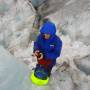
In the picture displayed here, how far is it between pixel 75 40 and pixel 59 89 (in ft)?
2.41

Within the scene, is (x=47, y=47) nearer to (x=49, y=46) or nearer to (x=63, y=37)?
(x=49, y=46)

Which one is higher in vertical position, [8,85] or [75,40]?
[8,85]

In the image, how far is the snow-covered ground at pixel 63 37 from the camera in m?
3.30

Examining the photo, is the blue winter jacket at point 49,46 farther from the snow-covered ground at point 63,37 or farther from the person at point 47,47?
the snow-covered ground at point 63,37

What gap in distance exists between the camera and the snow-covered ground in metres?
3.30

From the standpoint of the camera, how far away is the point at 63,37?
377 cm

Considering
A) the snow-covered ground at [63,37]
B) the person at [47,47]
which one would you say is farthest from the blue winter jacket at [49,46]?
the snow-covered ground at [63,37]

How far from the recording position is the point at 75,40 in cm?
370

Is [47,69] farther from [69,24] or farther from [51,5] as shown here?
[51,5]

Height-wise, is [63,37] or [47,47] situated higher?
[47,47]

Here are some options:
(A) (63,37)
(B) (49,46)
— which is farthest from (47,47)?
(A) (63,37)

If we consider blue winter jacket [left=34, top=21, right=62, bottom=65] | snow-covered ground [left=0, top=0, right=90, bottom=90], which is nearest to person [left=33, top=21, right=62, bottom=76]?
blue winter jacket [left=34, top=21, right=62, bottom=65]

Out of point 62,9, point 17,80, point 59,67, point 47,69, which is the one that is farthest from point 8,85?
point 62,9

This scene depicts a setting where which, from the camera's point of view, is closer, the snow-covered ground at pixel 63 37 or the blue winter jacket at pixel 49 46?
the blue winter jacket at pixel 49 46
